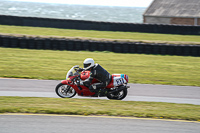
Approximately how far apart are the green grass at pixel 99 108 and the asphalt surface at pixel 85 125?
18.5 inches

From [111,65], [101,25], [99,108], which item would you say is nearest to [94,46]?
[111,65]

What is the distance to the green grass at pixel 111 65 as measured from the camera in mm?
14859

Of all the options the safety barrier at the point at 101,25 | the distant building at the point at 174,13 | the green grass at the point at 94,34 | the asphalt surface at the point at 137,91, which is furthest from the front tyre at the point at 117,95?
the distant building at the point at 174,13

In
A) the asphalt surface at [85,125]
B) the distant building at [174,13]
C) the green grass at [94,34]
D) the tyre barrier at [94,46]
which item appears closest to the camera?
the asphalt surface at [85,125]

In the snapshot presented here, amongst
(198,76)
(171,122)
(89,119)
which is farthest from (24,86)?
(198,76)

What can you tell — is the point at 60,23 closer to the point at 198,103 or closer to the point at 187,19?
the point at 187,19

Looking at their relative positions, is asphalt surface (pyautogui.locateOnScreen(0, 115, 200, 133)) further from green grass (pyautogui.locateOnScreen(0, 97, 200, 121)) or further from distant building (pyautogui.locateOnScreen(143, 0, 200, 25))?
distant building (pyautogui.locateOnScreen(143, 0, 200, 25))

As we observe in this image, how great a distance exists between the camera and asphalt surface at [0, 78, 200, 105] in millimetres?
11250

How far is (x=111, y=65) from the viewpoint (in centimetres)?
1795

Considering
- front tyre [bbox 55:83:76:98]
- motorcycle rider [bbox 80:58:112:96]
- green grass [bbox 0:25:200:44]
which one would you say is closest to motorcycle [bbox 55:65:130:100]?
front tyre [bbox 55:83:76:98]

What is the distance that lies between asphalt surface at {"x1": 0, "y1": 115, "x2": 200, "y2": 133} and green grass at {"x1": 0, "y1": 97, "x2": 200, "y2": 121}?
1.54ft

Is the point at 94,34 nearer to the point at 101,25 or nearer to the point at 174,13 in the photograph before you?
the point at 101,25

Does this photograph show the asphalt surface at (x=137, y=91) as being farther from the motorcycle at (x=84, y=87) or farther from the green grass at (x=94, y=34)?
the green grass at (x=94, y=34)

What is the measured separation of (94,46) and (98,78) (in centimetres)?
1165
